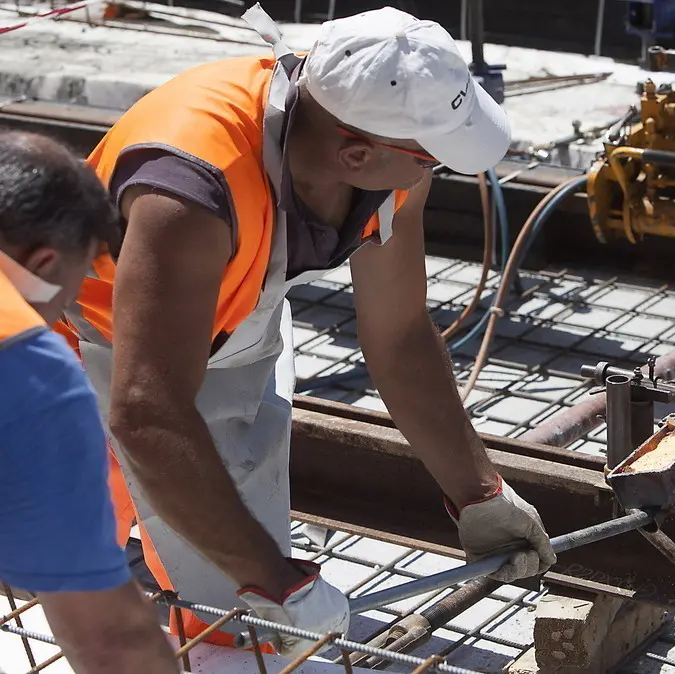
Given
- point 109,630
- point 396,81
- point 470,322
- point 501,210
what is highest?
point 396,81

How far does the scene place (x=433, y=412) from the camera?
3.11 meters

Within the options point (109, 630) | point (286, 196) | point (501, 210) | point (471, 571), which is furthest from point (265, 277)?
point (501, 210)

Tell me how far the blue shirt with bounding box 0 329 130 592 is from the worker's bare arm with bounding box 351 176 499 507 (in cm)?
146

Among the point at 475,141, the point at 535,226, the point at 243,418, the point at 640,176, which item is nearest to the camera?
the point at 475,141

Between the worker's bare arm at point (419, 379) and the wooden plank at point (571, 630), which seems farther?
the wooden plank at point (571, 630)

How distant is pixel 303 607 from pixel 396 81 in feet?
3.32

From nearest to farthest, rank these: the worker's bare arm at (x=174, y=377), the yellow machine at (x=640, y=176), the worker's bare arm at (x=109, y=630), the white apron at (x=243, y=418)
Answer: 1. the worker's bare arm at (x=109, y=630)
2. the worker's bare arm at (x=174, y=377)
3. the white apron at (x=243, y=418)
4. the yellow machine at (x=640, y=176)

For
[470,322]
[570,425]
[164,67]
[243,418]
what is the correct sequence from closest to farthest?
[243,418]
[570,425]
[470,322]
[164,67]

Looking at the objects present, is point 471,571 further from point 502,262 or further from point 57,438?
point 502,262

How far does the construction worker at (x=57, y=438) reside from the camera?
1.62 m

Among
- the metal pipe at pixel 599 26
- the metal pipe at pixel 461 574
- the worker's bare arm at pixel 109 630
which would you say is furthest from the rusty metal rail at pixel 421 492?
the metal pipe at pixel 599 26

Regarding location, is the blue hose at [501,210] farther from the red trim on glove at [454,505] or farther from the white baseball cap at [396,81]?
the white baseball cap at [396,81]

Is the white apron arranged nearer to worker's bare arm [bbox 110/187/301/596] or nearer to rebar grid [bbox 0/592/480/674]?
rebar grid [bbox 0/592/480/674]

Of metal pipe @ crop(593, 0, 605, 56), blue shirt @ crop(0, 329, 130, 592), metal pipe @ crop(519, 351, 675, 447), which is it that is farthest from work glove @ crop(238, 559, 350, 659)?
metal pipe @ crop(593, 0, 605, 56)
